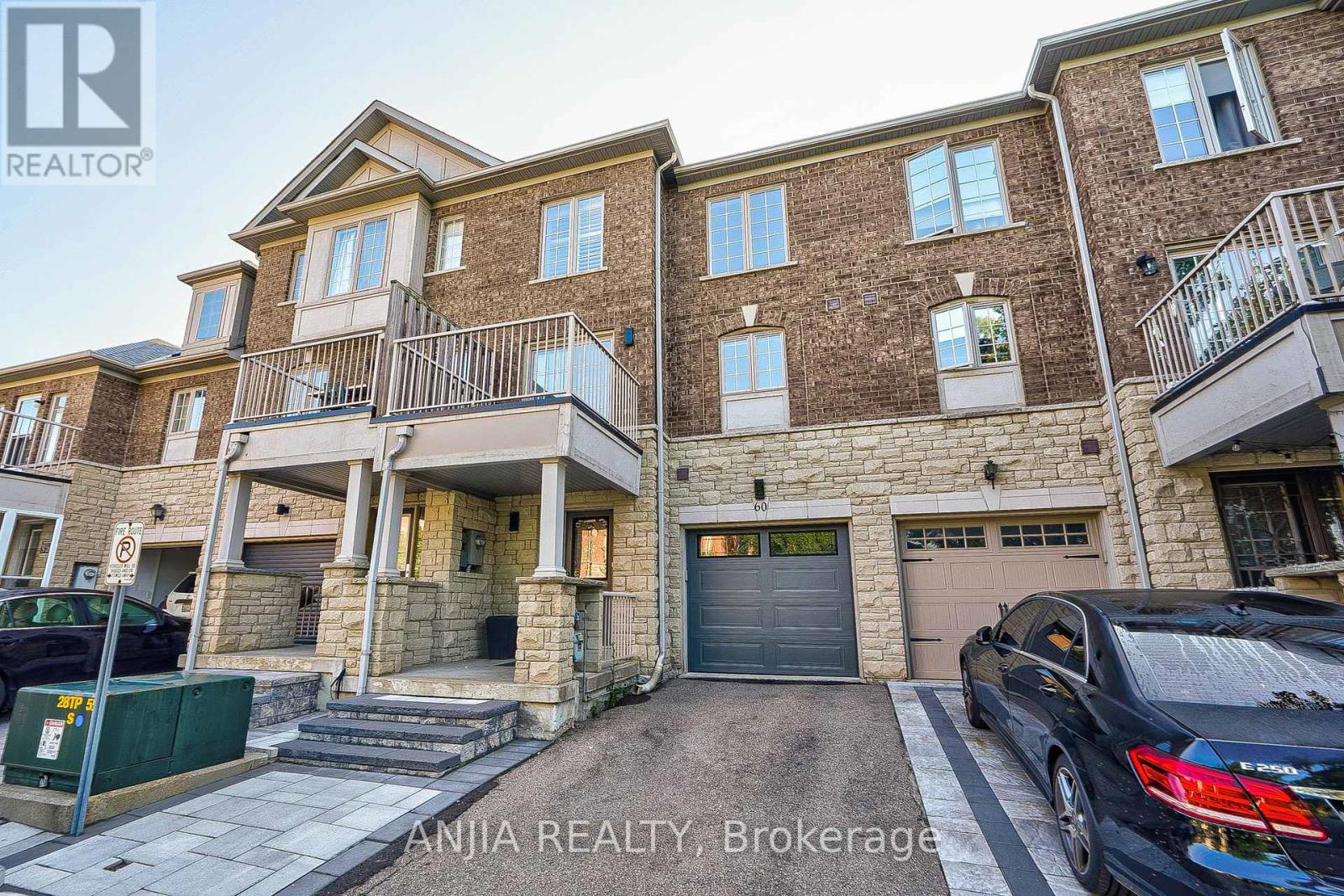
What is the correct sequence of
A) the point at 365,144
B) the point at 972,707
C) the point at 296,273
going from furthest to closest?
the point at 296,273
the point at 365,144
the point at 972,707

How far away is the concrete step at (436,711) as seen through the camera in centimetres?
541

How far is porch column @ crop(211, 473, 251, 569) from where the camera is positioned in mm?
7773

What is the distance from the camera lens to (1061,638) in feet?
11.9

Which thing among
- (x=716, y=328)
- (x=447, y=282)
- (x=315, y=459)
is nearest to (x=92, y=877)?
(x=315, y=459)

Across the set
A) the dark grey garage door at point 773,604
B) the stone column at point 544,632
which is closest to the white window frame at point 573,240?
the dark grey garage door at point 773,604

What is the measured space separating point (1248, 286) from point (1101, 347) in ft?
6.97

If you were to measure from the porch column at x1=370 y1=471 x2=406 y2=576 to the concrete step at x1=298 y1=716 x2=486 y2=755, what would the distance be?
172cm

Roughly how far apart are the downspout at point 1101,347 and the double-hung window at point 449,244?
32.1ft

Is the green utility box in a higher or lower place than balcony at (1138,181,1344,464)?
lower

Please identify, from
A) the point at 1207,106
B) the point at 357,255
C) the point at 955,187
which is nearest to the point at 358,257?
the point at 357,255

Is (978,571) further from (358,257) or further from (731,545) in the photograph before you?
(358,257)

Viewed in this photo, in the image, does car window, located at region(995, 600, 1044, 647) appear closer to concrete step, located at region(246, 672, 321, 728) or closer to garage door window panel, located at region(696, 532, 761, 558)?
garage door window panel, located at region(696, 532, 761, 558)

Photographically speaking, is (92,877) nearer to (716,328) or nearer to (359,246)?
(716,328)

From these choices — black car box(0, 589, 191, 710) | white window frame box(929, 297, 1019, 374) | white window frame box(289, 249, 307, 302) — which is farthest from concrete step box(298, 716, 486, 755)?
white window frame box(289, 249, 307, 302)
